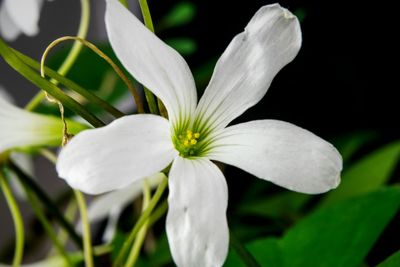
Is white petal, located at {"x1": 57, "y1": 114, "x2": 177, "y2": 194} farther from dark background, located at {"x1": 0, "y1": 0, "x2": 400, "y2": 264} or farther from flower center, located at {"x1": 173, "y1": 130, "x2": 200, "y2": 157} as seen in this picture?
dark background, located at {"x1": 0, "y1": 0, "x2": 400, "y2": 264}

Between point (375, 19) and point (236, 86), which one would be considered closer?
point (236, 86)

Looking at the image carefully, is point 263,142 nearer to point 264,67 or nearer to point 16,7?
point 264,67

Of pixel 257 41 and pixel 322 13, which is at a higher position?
pixel 257 41

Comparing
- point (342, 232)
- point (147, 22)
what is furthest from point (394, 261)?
point (147, 22)

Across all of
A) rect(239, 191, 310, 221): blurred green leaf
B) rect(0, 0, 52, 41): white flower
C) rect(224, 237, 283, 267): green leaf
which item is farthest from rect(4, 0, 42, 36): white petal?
rect(239, 191, 310, 221): blurred green leaf

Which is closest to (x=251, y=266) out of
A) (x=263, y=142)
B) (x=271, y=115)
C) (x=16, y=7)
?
(x=263, y=142)

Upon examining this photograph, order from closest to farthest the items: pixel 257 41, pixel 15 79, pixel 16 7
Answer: pixel 257 41
pixel 16 7
pixel 15 79

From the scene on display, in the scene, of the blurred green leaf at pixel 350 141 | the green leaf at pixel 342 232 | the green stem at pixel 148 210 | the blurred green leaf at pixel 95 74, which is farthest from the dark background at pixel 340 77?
the green stem at pixel 148 210
